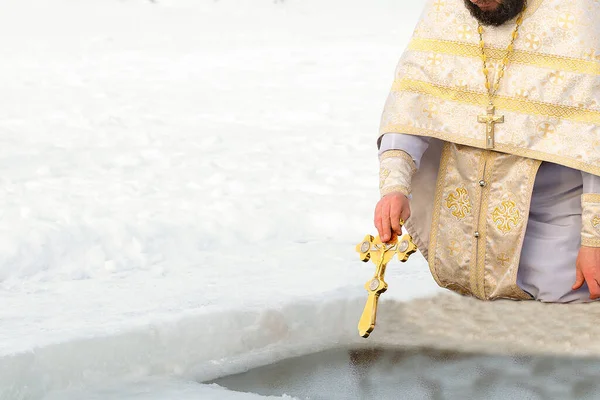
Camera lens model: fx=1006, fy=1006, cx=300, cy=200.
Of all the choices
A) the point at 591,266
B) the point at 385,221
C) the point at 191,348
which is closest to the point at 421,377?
the point at 385,221

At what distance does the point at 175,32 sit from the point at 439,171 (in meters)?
14.9

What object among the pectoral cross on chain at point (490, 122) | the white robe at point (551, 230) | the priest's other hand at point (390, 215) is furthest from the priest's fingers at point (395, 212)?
the pectoral cross on chain at point (490, 122)

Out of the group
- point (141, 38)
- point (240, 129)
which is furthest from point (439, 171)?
point (141, 38)

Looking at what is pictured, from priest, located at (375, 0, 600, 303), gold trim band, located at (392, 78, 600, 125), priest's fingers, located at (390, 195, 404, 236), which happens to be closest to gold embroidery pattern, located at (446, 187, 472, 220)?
priest, located at (375, 0, 600, 303)

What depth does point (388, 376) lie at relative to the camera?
287 cm

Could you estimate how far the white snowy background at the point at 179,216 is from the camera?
2992 mm

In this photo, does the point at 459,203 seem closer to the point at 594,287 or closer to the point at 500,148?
the point at 500,148

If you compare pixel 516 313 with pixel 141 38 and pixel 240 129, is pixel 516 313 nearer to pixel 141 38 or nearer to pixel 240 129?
pixel 240 129

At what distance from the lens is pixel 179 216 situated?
5.05 m

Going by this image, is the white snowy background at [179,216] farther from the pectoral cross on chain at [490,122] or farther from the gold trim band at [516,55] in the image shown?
the gold trim band at [516,55]

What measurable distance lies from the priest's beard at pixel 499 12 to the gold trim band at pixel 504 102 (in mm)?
215

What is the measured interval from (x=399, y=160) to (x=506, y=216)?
39 cm

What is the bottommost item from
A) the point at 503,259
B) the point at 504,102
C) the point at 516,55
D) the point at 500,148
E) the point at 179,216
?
the point at 179,216

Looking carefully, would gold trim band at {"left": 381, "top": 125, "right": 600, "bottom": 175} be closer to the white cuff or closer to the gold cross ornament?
the white cuff
